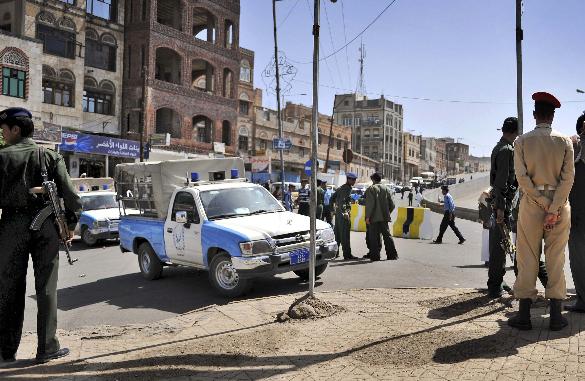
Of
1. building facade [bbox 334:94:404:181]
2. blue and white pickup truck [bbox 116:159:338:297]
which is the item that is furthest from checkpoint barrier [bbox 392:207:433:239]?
building facade [bbox 334:94:404:181]

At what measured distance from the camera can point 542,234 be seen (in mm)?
4723

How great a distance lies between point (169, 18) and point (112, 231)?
3159 cm

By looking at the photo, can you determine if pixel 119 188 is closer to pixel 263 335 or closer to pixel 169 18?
pixel 263 335

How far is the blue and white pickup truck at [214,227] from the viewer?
301 inches

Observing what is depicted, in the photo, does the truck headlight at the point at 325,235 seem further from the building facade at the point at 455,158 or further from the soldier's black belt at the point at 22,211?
the building facade at the point at 455,158

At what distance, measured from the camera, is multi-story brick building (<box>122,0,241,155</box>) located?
1507 inches

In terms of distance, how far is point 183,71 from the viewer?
41.3 metres

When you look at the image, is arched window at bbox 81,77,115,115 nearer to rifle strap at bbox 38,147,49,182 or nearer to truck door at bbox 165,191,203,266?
truck door at bbox 165,191,203,266

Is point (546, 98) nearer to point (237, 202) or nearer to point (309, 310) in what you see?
point (309, 310)

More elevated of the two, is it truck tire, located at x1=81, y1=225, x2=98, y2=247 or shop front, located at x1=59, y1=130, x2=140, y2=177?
shop front, located at x1=59, y1=130, x2=140, y2=177

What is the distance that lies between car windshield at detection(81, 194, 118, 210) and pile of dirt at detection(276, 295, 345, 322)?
12919mm

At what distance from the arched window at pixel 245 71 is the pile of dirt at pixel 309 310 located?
49.4 metres

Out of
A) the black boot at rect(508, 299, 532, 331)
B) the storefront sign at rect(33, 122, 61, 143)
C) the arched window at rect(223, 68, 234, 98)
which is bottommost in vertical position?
the black boot at rect(508, 299, 532, 331)

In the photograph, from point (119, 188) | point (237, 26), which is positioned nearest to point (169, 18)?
point (237, 26)
